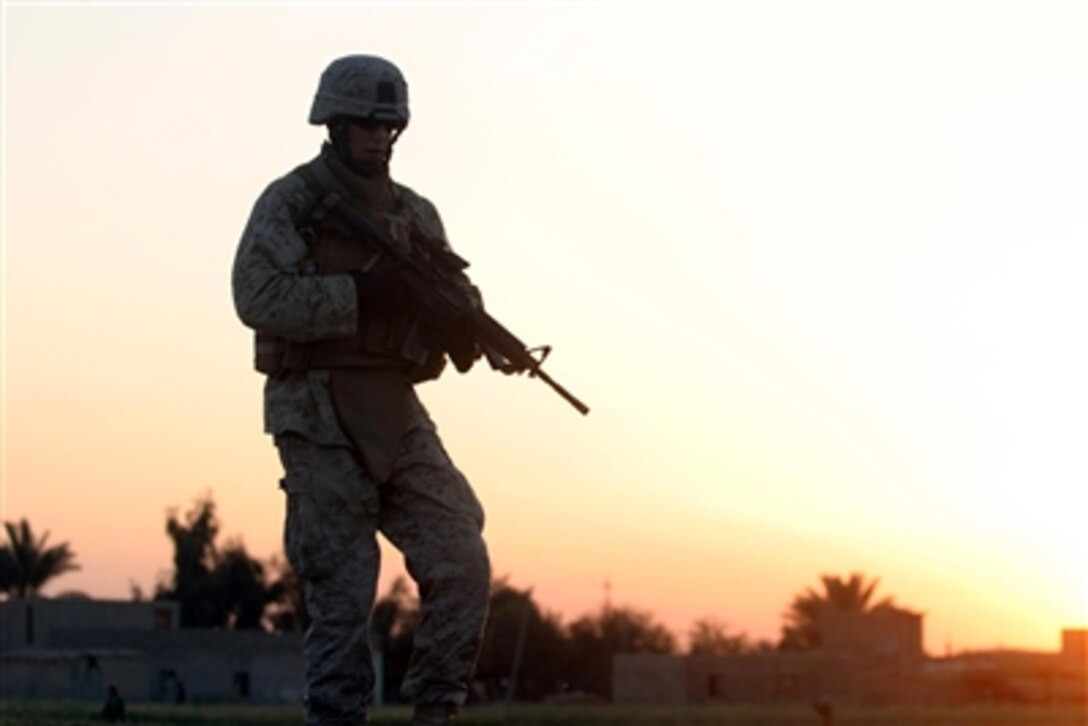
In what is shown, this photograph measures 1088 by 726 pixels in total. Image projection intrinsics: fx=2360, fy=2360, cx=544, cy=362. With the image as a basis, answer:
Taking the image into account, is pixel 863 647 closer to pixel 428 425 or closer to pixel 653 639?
pixel 653 639

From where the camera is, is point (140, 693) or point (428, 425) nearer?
point (428, 425)

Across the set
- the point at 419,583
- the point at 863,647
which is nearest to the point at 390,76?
the point at 419,583

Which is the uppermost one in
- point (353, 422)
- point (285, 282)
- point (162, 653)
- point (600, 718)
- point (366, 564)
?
point (162, 653)

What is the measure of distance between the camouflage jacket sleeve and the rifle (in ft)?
0.44

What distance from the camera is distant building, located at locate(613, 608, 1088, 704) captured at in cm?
8656

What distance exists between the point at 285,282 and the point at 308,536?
0.98 meters

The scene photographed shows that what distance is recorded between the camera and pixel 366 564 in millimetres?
9117

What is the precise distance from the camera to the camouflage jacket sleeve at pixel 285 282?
29.1ft

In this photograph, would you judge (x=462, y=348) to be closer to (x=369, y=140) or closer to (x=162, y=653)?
(x=369, y=140)

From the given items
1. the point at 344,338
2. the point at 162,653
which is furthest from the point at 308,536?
the point at 162,653

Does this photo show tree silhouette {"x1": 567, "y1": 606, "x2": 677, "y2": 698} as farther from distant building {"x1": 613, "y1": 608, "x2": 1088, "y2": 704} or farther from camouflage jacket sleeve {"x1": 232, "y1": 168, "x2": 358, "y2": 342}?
camouflage jacket sleeve {"x1": 232, "y1": 168, "x2": 358, "y2": 342}

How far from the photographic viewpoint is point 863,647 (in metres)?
91.4

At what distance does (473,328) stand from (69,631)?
85665 mm

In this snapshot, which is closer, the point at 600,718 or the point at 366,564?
the point at 366,564
